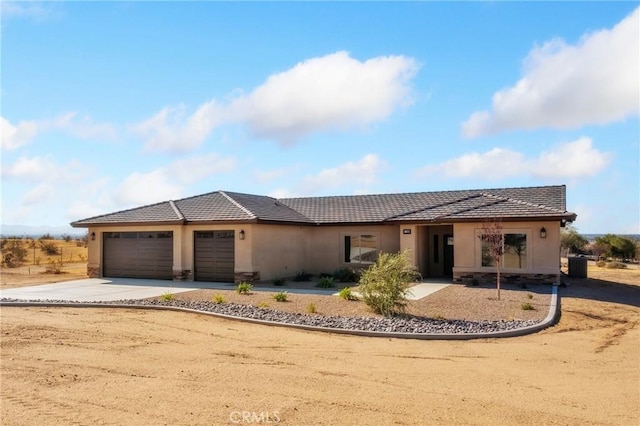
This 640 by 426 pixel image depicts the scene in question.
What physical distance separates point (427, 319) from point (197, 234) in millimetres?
12738

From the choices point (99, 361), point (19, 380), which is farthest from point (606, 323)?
point (19, 380)

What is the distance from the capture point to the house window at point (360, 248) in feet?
78.1

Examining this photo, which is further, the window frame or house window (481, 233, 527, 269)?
the window frame

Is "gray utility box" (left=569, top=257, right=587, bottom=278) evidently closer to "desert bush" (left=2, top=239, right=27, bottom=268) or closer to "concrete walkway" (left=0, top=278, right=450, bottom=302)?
"concrete walkway" (left=0, top=278, right=450, bottom=302)

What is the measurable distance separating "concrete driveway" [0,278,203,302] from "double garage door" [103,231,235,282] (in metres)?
0.95

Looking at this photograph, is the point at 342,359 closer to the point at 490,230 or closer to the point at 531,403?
the point at 531,403

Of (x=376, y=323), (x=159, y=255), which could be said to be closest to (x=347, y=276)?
(x=159, y=255)

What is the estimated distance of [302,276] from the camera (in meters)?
23.3

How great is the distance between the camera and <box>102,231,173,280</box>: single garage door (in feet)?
73.6

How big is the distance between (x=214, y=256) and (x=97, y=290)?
486 cm

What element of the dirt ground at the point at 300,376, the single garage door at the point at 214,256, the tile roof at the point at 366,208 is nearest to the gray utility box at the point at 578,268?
the tile roof at the point at 366,208

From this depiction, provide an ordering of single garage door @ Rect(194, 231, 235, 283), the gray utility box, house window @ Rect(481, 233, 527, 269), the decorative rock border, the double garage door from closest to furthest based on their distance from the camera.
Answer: the decorative rock border, house window @ Rect(481, 233, 527, 269), single garage door @ Rect(194, 231, 235, 283), the double garage door, the gray utility box

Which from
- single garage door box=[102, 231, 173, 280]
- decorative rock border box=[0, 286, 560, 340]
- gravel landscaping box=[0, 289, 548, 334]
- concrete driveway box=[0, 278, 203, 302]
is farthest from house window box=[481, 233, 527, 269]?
single garage door box=[102, 231, 173, 280]

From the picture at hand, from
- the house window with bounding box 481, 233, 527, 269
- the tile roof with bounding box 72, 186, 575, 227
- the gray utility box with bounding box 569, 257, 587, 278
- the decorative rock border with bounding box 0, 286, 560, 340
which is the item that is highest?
the tile roof with bounding box 72, 186, 575, 227
